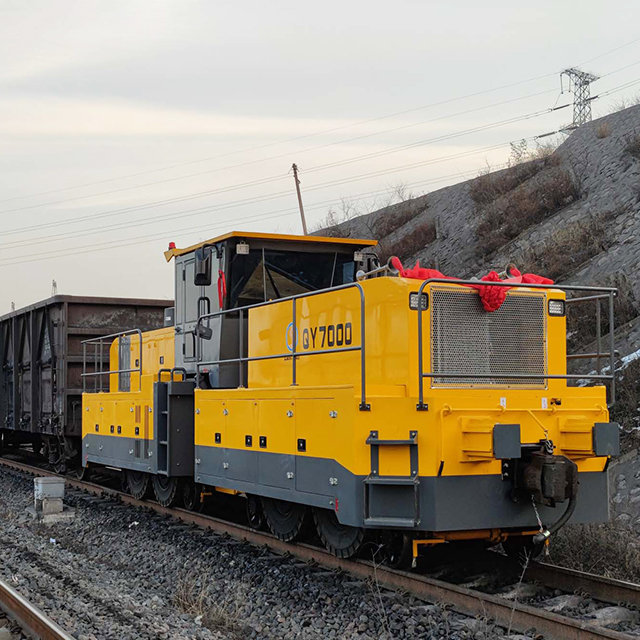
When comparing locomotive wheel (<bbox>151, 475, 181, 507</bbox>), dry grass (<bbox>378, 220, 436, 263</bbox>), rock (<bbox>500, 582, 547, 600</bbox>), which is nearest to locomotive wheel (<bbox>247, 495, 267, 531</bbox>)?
locomotive wheel (<bbox>151, 475, 181, 507</bbox>)

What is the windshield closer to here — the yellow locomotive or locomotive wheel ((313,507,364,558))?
the yellow locomotive

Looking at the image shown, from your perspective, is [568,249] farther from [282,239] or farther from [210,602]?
[210,602]

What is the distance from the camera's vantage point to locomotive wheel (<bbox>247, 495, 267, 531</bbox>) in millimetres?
9141

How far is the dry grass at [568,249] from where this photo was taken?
55.3 ft

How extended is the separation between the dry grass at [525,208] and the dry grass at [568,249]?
90.7 inches

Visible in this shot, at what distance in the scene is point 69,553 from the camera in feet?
29.4

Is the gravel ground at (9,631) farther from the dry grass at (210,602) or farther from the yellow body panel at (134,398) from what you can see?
the yellow body panel at (134,398)

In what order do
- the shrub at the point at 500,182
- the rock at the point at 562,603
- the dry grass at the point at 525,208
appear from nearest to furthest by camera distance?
the rock at the point at 562,603
the dry grass at the point at 525,208
the shrub at the point at 500,182

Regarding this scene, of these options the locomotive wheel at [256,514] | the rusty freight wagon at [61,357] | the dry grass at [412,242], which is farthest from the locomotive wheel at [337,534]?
the dry grass at [412,242]

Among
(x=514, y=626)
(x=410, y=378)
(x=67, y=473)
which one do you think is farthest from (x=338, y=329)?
(x=67, y=473)

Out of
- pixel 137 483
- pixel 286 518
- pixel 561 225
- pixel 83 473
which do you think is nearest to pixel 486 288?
pixel 286 518

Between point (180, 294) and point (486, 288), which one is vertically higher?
point (180, 294)

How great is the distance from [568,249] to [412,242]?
8.20m

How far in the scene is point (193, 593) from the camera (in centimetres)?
717
